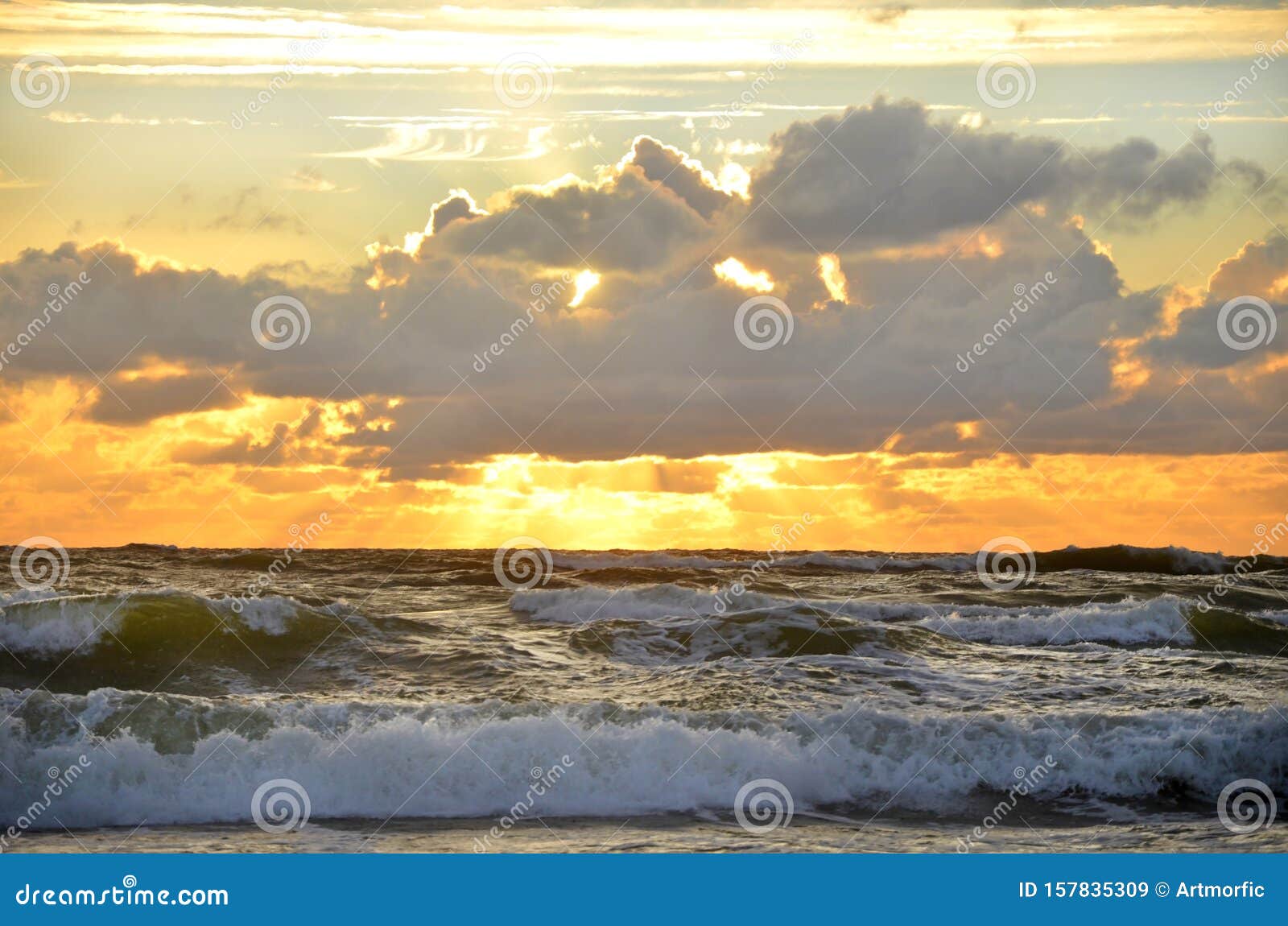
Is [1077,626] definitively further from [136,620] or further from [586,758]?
[136,620]

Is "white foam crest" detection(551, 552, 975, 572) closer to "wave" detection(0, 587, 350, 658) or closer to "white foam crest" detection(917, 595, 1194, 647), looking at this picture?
"white foam crest" detection(917, 595, 1194, 647)

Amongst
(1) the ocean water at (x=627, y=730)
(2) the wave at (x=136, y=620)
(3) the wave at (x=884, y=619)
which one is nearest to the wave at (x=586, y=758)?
(1) the ocean water at (x=627, y=730)

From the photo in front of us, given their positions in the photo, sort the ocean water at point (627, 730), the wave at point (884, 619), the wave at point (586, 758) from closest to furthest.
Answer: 1. the ocean water at point (627, 730)
2. the wave at point (586, 758)
3. the wave at point (884, 619)

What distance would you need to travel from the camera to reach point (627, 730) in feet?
49.4

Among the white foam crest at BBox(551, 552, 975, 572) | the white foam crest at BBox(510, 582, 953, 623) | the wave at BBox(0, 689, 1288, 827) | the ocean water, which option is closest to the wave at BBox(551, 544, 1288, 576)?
the white foam crest at BBox(551, 552, 975, 572)

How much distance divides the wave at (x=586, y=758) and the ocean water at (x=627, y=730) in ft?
0.11

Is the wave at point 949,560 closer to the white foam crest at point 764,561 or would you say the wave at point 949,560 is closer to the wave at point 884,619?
the white foam crest at point 764,561

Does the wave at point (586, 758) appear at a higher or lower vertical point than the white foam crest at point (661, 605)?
lower

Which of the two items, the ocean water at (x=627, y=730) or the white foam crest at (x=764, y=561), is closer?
the ocean water at (x=627, y=730)

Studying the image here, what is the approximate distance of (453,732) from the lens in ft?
49.1

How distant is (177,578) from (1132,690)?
29.1 metres

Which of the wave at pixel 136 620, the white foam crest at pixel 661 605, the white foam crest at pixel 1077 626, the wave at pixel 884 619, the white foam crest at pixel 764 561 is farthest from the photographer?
the white foam crest at pixel 764 561

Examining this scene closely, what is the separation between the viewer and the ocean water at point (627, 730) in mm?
13047

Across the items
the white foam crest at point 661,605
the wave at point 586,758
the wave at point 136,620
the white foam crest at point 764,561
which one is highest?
the white foam crest at point 764,561
